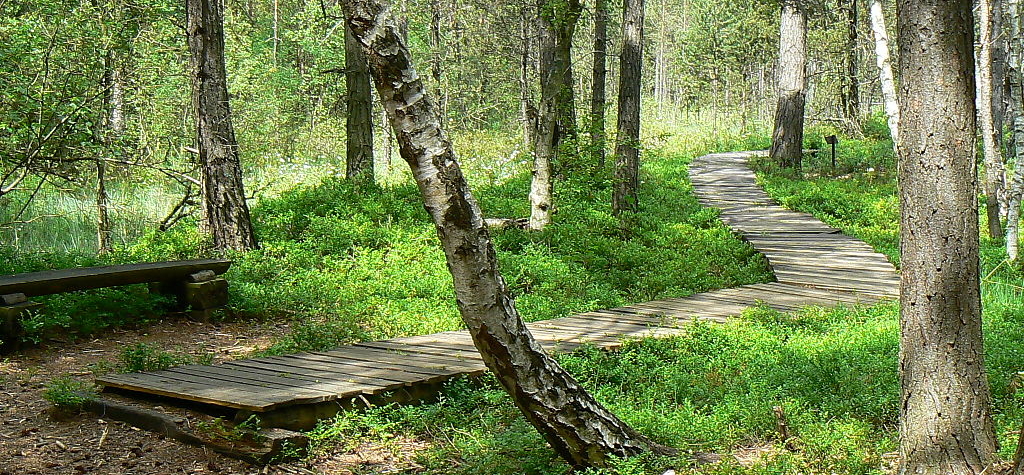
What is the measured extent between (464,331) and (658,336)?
1.82 m

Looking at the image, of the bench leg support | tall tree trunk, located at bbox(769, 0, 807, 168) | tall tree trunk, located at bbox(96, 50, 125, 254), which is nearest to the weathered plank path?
the bench leg support

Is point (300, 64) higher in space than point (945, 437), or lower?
higher

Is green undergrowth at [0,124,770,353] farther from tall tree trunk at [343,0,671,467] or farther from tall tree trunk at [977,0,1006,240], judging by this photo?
tall tree trunk at [343,0,671,467]

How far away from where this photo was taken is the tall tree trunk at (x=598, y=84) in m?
12.7

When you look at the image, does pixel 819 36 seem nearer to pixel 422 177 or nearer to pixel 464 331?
pixel 464 331

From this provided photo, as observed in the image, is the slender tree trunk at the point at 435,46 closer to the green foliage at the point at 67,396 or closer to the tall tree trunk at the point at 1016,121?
the tall tree trunk at the point at 1016,121

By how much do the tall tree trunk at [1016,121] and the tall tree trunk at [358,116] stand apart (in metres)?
9.11

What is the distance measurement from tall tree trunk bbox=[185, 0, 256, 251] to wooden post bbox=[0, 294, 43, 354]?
3.66 meters

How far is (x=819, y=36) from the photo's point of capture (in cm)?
3412

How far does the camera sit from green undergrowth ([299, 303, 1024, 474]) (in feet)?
14.9

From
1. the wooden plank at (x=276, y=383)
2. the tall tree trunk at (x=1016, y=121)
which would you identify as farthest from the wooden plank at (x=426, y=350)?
the tall tree trunk at (x=1016, y=121)

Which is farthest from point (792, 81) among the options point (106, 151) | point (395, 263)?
A: point (106, 151)

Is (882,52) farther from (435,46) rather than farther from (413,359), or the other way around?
(435,46)

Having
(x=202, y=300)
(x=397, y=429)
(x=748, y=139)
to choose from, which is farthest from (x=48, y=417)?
(x=748, y=139)
